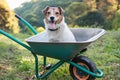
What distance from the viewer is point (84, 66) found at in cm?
422

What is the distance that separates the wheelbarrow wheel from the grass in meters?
0.30

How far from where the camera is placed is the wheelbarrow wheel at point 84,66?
4.17 m

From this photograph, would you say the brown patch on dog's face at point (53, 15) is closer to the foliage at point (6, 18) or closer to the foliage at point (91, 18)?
the foliage at point (6, 18)

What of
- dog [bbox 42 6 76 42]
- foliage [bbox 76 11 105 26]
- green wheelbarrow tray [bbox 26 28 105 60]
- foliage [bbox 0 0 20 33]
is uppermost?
dog [bbox 42 6 76 42]

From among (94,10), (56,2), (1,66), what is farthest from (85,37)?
(56,2)

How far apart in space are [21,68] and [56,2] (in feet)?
40.9

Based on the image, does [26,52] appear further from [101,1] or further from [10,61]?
[101,1]

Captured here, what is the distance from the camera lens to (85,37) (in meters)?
4.76

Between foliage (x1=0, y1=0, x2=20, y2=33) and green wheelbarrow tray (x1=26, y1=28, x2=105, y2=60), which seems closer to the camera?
green wheelbarrow tray (x1=26, y1=28, x2=105, y2=60)

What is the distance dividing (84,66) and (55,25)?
25.6 inches

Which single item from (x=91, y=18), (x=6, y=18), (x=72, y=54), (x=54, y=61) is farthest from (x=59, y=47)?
(x=91, y=18)

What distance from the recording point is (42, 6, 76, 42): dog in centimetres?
401

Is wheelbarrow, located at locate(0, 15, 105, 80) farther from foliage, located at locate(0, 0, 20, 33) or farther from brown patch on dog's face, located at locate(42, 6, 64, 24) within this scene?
foliage, located at locate(0, 0, 20, 33)

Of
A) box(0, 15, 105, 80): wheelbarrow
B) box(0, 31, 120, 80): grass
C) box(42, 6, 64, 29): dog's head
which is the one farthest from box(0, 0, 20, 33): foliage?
box(42, 6, 64, 29): dog's head
